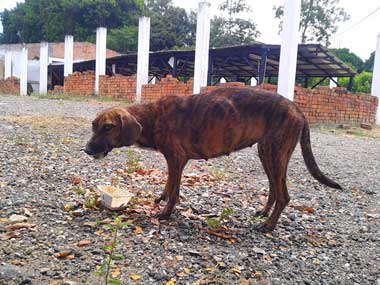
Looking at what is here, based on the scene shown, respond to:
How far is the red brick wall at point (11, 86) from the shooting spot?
2786 centimetres

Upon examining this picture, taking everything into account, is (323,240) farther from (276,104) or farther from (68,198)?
(68,198)

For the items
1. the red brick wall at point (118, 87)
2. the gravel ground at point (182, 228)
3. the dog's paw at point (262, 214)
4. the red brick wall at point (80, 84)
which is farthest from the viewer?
the red brick wall at point (80, 84)

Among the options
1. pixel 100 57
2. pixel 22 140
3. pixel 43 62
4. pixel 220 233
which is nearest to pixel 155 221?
pixel 220 233

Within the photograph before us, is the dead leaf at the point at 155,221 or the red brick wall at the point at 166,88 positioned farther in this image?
the red brick wall at the point at 166,88

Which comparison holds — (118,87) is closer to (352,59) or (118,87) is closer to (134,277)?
(134,277)

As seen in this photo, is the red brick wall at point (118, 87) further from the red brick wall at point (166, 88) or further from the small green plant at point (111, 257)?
the small green plant at point (111, 257)

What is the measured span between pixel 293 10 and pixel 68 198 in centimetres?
909

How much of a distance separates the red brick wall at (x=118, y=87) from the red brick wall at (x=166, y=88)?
1.22 meters

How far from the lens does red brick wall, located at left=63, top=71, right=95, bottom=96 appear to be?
22.0m

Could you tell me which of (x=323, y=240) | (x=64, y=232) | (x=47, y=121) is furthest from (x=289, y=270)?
(x=47, y=121)

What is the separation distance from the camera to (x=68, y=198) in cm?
379

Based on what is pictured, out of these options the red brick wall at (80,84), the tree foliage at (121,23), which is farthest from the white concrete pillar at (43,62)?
the tree foliage at (121,23)

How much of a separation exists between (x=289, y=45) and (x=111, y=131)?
910 cm

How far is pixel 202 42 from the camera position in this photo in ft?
47.8
